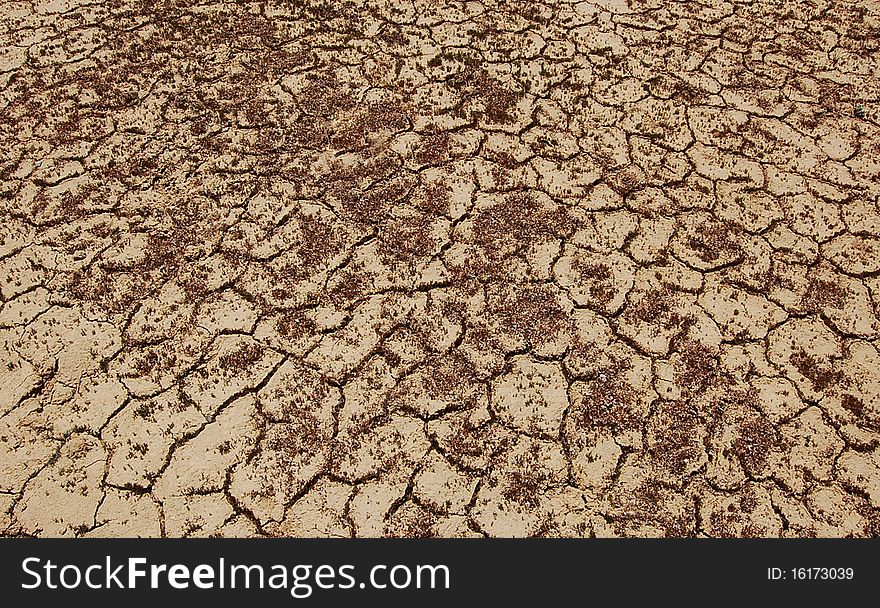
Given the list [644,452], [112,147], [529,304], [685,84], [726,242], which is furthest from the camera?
[685,84]

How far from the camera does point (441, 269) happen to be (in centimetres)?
339

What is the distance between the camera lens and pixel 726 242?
3.50m

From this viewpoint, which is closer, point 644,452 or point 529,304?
point 644,452

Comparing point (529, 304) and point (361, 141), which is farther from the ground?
point (361, 141)

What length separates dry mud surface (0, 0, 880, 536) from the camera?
273 centimetres

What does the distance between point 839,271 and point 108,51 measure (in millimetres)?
4672

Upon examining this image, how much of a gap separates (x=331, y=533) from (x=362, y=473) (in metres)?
0.26

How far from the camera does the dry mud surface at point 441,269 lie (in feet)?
8.97

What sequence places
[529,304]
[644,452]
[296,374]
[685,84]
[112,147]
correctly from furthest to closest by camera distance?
1. [685,84]
2. [112,147]
3. [529,304]
4. [296,374]
5. [644,452]

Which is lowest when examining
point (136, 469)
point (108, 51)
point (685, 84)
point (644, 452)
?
point (644, 452)

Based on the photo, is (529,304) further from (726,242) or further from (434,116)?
(434,116)

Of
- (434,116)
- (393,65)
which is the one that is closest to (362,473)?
(434,116)

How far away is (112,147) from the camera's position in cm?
396

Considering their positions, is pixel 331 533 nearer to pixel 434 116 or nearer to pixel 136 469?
pixel 136 469
